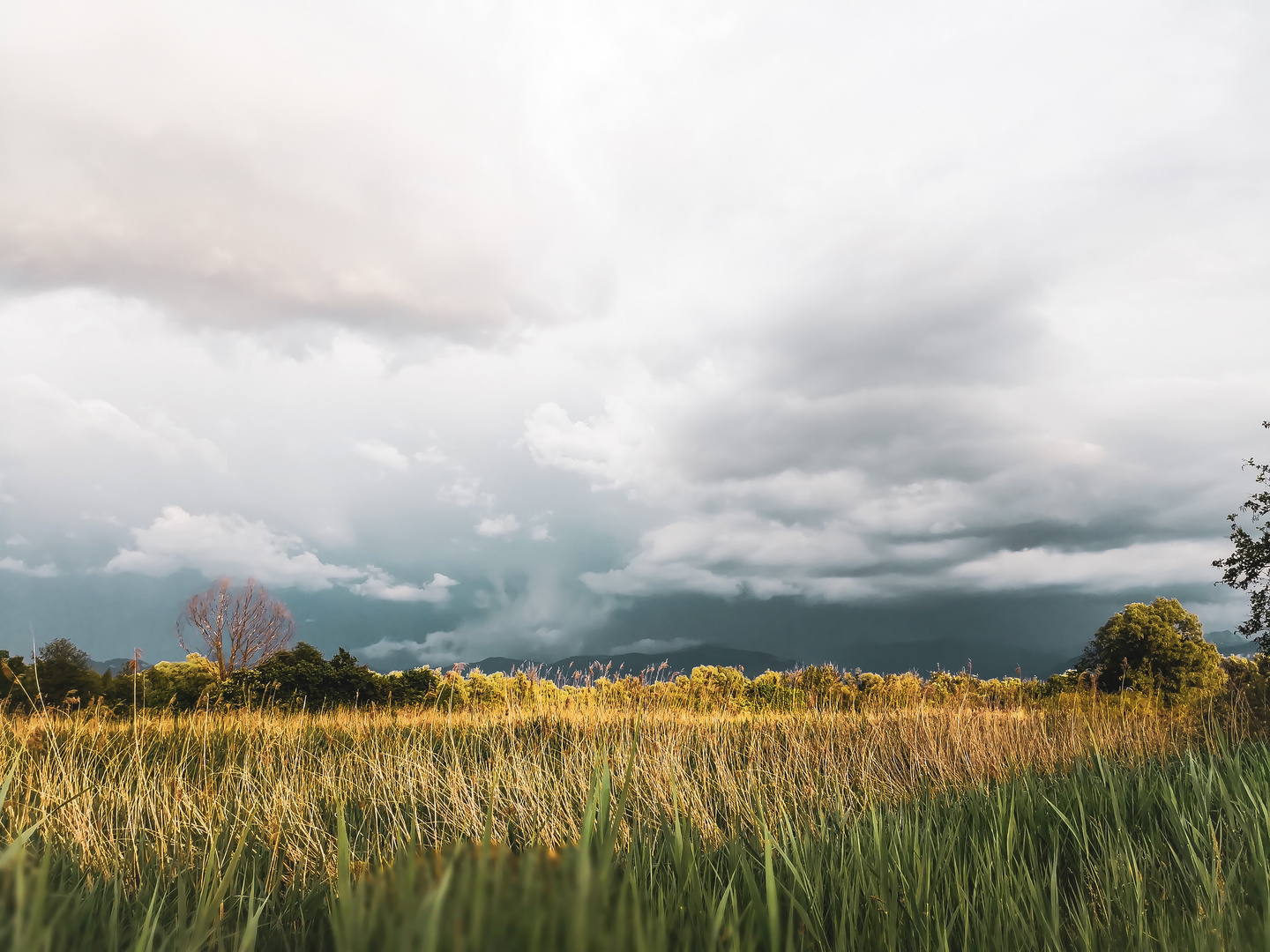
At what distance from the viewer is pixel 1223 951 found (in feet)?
5.51

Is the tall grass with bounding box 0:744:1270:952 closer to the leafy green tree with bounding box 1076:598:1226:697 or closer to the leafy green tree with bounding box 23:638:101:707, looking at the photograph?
the leafy green tree with bounding box 23:638:101:707

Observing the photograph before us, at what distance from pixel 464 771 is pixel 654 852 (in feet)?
13.4

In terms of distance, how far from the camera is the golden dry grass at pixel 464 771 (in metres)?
3.84

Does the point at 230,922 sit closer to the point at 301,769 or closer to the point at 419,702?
the point at 301,769

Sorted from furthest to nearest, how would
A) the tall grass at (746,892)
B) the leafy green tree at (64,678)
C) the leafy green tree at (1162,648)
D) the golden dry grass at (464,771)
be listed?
the leafy green tree at (1162,648) < the leafy green tree at (64,678) < the golden dry grass at (464,771) < the tall grass at (746,892)

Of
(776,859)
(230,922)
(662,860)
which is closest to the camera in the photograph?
(230,922)

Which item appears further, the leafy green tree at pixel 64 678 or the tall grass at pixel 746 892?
the leafy green tree at pixel 64 678

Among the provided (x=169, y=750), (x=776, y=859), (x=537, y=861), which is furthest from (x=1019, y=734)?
(x=169, y=750)

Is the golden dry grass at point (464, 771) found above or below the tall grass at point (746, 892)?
below

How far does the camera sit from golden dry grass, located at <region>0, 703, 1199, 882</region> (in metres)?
3.84

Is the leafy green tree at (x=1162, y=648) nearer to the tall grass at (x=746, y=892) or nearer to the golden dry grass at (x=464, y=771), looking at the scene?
the golden dry grass at (x=464, y=771)

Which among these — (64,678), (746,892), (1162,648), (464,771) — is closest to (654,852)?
(746,892)

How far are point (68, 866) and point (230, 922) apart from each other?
35.3 inches

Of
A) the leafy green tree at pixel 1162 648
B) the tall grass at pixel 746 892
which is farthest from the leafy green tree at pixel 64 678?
the leafy green tree at pixel 1162 648
